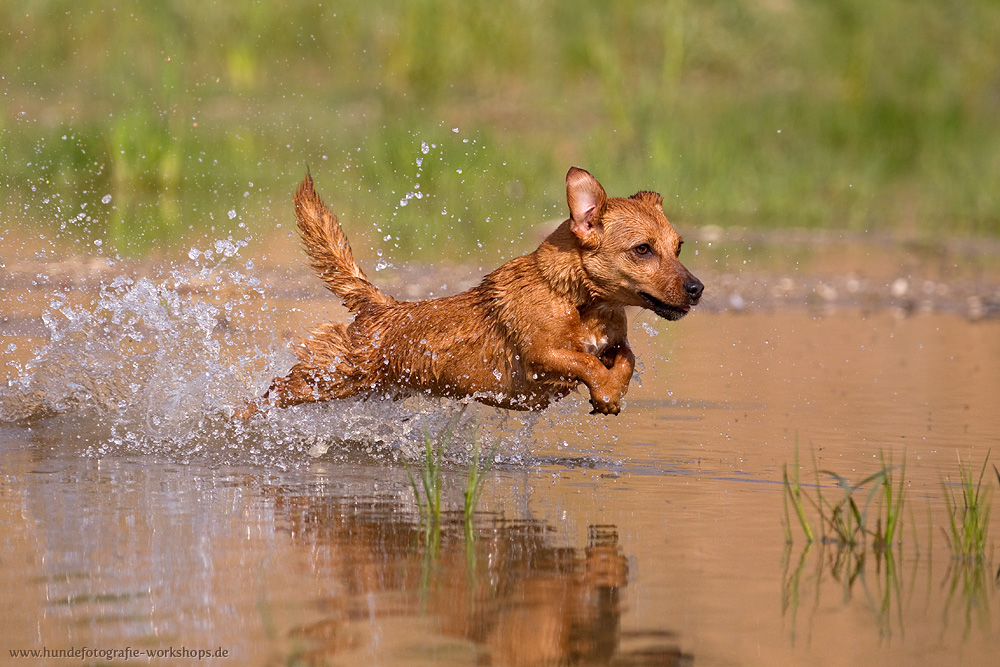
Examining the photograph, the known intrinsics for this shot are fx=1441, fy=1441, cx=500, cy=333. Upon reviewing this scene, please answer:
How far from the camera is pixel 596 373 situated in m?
5.93

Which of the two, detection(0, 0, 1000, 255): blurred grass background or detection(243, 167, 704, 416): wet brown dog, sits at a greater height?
detection(0, 0, 1000, 255): blurred grass background

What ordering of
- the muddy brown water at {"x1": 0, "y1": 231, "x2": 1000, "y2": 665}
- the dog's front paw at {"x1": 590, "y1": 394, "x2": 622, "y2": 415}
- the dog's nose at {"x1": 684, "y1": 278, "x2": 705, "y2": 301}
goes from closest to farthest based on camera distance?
the muddy brown water at {"x1": 0, "y1": 231, "x2": 1000, "y2": 665}
the dog's nose at {"x1": 684, "y1": 278, "x2": 705, "y2": 301}
the dog's front paw at {"x1": 590, "y1": 394, "x2": 622, "y2": 415}

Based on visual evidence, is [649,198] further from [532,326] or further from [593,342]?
[532,326]

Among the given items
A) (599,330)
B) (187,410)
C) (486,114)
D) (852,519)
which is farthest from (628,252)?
(486,114)

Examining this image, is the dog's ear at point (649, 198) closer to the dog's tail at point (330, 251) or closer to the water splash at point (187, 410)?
the water splash at point (187, 410)

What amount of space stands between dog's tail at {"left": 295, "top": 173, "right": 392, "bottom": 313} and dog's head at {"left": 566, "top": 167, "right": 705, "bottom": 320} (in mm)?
1358

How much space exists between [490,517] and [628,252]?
4.83 feet

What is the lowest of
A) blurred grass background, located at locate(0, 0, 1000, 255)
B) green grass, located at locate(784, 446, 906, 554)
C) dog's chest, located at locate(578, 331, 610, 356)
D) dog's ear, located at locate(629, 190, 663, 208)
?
A: green grass, located at locate(784, 446, 906, 554)

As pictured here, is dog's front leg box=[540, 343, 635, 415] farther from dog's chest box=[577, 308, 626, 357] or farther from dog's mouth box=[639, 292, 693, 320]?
dog's mouth box=[639, 292, 693, 320]

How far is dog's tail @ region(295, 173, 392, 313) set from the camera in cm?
696

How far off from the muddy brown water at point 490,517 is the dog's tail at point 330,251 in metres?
0.57

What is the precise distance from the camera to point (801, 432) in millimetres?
6773

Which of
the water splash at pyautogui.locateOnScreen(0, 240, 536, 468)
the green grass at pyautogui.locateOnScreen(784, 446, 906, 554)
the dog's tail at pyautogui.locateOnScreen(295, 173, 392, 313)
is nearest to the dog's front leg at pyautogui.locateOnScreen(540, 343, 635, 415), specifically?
the water splash at pyautogui.locateOnScreen(0, 240, 536, 468)

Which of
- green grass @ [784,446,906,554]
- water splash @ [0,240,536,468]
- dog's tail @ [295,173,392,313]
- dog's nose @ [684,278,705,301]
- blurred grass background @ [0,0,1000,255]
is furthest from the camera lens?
blurred grass background @ [0,0,1000,255]
